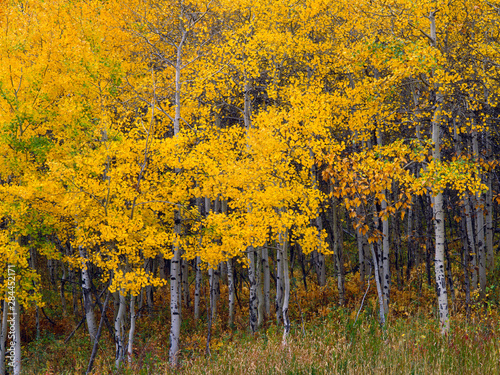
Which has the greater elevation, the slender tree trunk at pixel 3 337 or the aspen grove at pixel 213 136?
the aspen grove at pixel 213 136

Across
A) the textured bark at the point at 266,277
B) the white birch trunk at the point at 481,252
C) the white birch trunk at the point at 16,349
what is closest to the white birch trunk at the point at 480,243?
the white birch trunk at the point at 481,252

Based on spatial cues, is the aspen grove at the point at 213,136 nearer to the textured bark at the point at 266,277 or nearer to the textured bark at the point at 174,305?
the textured bark at the point at 174,305

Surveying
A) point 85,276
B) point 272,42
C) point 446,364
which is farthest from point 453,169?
point 85,276

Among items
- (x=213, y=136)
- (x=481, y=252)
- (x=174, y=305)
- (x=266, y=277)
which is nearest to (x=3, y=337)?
(x=174, y=305)

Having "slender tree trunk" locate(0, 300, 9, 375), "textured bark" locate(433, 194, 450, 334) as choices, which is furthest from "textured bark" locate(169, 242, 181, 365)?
"textured bark" locate(433, 194, 450, 334)

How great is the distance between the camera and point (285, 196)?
1025cm

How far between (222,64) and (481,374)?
11.2 m

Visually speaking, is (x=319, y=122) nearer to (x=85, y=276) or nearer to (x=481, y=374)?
(x=481, y=374)

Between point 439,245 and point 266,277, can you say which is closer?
→ point 439,245

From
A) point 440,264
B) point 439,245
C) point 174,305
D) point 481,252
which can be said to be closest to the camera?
point 440,264

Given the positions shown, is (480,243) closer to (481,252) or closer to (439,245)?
(481,252)

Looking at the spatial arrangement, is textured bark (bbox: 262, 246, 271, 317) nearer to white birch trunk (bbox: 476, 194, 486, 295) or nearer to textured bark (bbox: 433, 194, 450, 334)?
white birch trunk (bbox: 476, 194, 486, 295)

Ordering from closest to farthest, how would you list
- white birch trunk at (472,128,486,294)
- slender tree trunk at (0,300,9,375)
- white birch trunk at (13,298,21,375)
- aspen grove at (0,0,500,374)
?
aspen grove at (0,0,500,374) < white birch trunk at (13,298,21,375) < white birch trunk at (472,128,486,294) < slender tree trunk at (0,300,9,375)

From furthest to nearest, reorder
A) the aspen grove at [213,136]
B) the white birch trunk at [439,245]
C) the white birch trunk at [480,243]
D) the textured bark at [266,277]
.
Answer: the textured bark at [266,277]
the white birch trunk at [480,243]
the aspen grove at [213,136]
the white birch trunk at [439,245]
